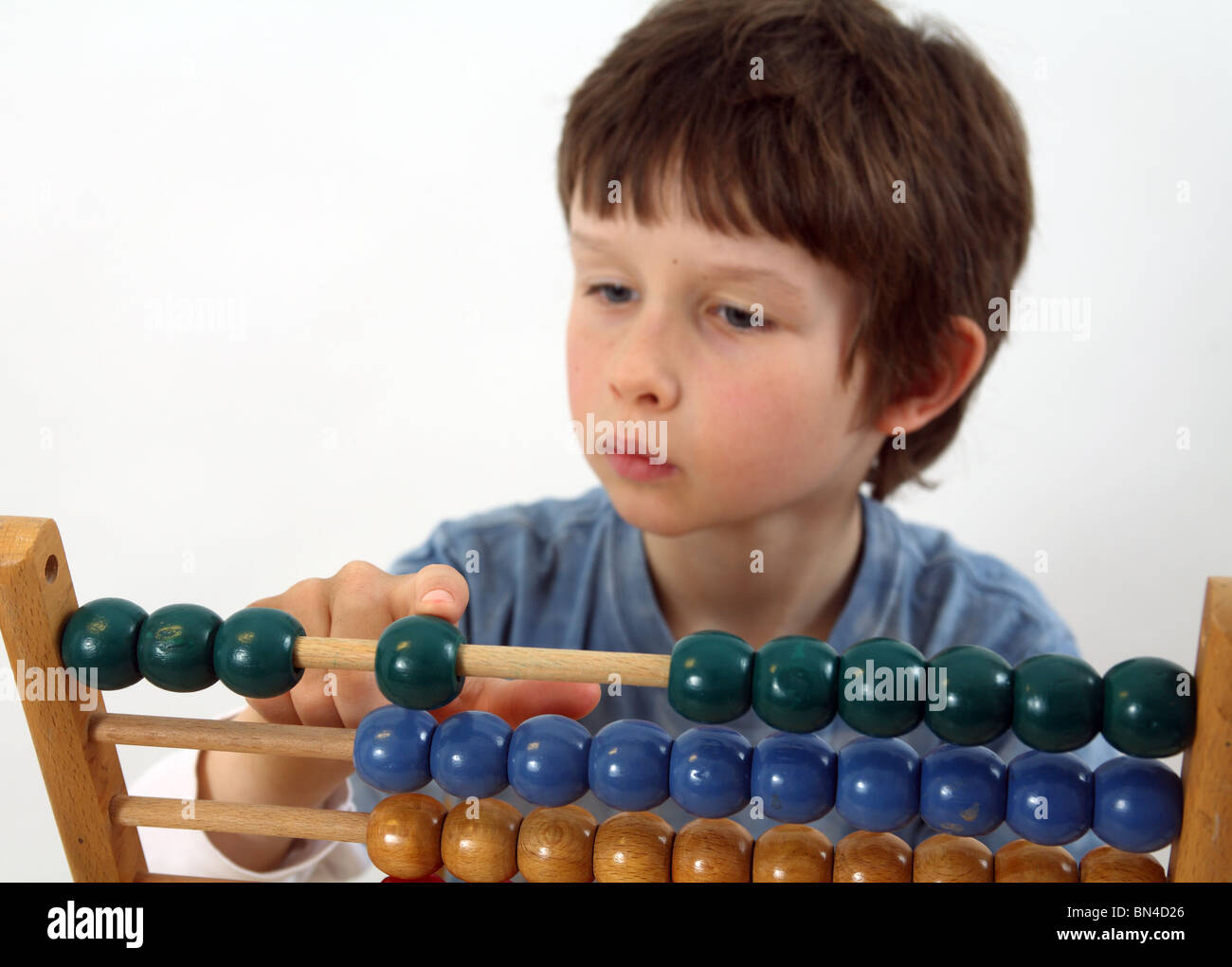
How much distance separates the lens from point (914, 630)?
3.42ft

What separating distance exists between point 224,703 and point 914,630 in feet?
2.61

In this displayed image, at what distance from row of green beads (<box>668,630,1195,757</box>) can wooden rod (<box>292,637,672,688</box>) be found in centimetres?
2

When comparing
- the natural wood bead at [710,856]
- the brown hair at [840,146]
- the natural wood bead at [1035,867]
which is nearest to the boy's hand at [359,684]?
the natural wood bead at [710,856]

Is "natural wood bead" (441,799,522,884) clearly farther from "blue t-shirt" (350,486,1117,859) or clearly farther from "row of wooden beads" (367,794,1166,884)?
"blue t-shirt" (350,486,1117,859)

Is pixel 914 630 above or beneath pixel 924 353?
beneath

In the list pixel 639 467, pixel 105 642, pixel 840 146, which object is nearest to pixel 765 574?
pixel 639 467

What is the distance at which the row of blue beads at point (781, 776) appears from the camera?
524mm

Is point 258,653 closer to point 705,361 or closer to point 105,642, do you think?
point 105,642

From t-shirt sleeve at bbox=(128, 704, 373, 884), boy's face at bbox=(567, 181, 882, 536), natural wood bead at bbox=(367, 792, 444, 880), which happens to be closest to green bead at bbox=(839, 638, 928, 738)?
natural wood bead at bbox=(367, 792, 444, 880)

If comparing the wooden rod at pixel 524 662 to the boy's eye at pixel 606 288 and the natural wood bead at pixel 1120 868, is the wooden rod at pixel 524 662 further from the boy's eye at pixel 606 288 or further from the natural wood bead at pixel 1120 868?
the boy's eye at pixel 606 288

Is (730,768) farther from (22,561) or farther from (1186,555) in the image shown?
(1186,555)

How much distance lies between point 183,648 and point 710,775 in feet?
0.87

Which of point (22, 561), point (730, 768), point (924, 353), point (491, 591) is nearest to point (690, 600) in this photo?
point (491, 591)

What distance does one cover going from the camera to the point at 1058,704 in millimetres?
504
